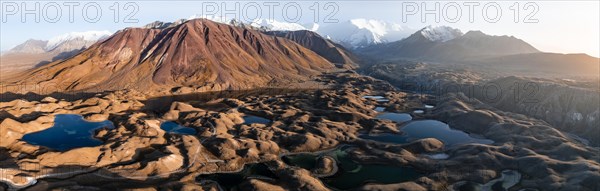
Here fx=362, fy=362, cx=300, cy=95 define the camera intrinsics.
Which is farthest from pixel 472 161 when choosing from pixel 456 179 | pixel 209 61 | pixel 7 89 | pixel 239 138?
pixel 7 89

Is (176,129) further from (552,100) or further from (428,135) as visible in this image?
(552,100)

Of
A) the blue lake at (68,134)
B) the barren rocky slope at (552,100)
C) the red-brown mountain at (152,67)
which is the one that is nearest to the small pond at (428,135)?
the barren rocky slope at (552,100)

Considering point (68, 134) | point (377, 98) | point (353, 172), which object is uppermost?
point (377, 98)

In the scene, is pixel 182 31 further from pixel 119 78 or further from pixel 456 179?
pixel 456 179

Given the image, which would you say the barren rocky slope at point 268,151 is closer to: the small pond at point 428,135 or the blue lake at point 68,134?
the blue lake at point 68,134

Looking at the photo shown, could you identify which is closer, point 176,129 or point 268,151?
point 268,151

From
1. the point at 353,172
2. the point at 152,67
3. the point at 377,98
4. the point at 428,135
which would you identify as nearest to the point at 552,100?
the point at 428,135

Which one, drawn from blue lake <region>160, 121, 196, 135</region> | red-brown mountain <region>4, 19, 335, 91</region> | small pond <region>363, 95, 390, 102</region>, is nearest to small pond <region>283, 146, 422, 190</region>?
blue lake <region>160, 121, 196, 135</region>

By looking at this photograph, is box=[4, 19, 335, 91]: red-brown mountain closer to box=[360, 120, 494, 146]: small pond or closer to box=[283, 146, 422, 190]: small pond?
box=[360, 120, 494, 146]: small pond
